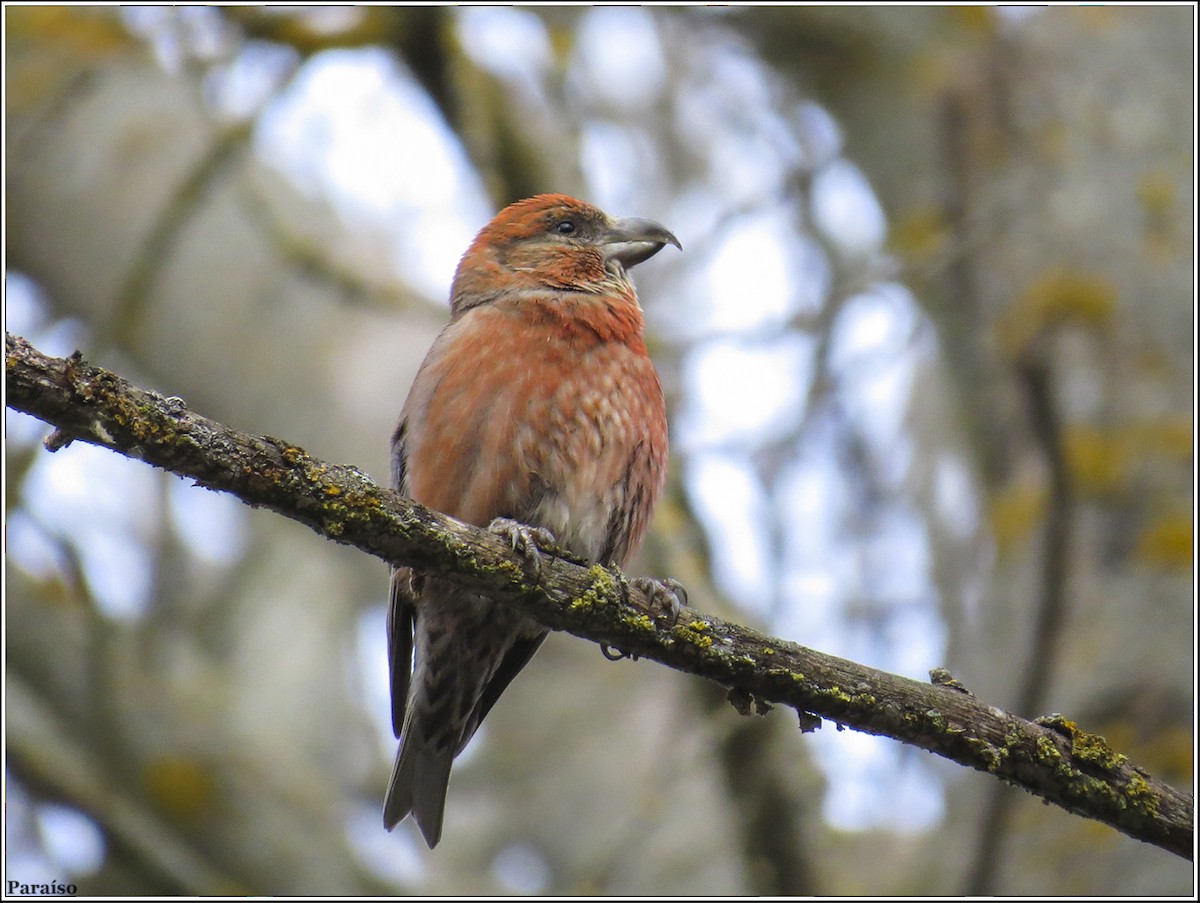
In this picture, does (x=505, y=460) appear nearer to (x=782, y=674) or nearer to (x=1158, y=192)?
(x=782, y=674)

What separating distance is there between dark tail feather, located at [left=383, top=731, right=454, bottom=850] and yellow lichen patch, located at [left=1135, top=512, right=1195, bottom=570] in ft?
10.8

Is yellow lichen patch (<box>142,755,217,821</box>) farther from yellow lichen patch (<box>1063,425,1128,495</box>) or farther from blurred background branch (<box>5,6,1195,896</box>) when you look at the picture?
yellow lichen patch (<box>1063,425,1128,495</box>)

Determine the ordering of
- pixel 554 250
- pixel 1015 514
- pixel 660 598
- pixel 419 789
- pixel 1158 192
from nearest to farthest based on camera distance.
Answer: pixel 660 598, pixel 419 789, pixel 554 250, pixel 1015 514, pixel 1158 192

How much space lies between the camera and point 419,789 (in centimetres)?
458

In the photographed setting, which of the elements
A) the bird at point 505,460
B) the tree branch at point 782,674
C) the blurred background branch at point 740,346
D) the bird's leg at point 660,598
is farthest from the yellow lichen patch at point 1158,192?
the bird's leg at point 660,598

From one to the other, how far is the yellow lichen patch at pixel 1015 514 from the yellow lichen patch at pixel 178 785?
400cm

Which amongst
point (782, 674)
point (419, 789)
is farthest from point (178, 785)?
point (782, 674)

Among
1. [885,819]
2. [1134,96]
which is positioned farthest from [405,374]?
[1134,96]

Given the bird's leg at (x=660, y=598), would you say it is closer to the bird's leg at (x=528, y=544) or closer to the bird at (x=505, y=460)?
the bird's leg at (x=528, y=544)

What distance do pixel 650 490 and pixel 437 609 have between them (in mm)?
892

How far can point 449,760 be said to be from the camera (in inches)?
184

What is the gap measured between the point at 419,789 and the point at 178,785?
6.06ft

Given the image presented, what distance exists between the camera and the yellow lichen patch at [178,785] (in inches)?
230

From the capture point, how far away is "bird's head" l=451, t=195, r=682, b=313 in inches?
195
